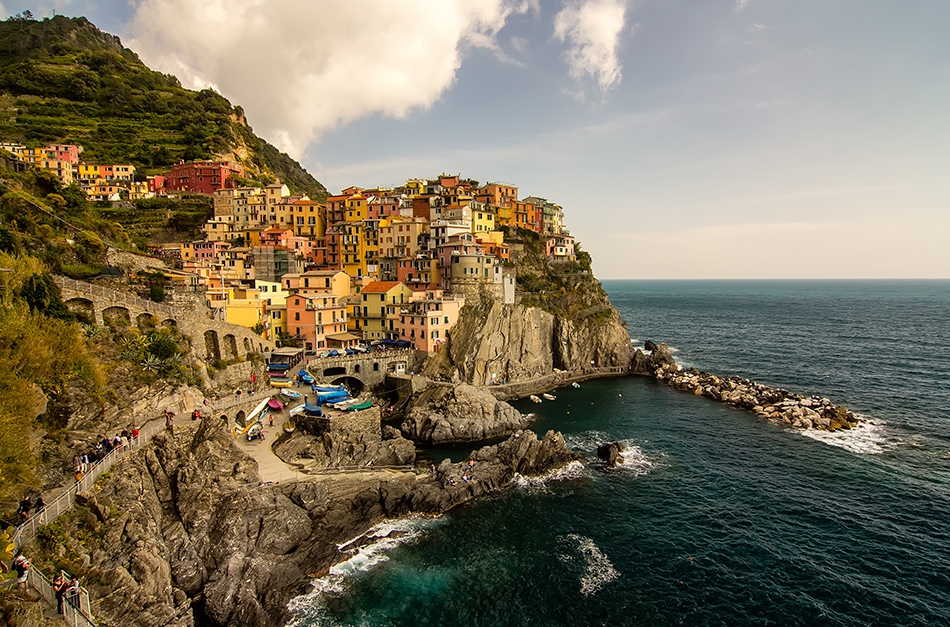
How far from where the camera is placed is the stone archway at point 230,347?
43.8 m

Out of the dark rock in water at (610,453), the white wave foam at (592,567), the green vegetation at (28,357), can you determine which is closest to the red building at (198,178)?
the green vegetation at (28,357)

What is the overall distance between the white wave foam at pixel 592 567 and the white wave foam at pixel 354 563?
952cm

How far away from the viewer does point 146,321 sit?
1448 inches

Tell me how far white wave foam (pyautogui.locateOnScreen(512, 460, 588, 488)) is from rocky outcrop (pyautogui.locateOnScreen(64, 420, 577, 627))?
76.7 inches

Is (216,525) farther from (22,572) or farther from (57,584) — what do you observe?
(22,572)

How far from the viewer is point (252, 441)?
123 ft

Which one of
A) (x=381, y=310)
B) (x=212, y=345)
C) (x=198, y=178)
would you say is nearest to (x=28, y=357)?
(x=212, y=345)

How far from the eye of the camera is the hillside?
309 ft

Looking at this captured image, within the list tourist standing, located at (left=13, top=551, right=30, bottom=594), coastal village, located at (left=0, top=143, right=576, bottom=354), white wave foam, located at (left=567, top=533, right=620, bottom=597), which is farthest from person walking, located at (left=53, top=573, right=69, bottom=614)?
coastal village, located at (left=0, top=143, right=576, bottom=354)

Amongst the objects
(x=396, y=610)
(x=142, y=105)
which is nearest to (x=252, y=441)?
(x=396, y=610)

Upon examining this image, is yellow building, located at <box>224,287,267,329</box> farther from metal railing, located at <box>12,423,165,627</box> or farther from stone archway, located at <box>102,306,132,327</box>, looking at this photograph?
metal railing, located at <box>12,423,165,627</box>

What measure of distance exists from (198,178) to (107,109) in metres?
42.0

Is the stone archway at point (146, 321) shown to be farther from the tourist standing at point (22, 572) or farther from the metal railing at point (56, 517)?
the tourist standing at point (22, 572)

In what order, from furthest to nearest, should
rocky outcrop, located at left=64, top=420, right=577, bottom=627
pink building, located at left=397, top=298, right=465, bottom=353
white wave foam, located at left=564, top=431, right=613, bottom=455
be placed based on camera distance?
pink building, located at left=397, top=298, right=465, bottom=353 → white wave foam, located at left=564, top=431, right=613, bottom=455 → rocky outcrop, located at left=64, top=420, right=577, bottom=627
